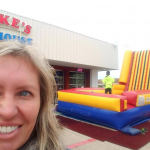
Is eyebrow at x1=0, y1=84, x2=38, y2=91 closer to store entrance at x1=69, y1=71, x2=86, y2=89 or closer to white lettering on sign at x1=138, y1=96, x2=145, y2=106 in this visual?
white lettering on sign at x1=138, y1=96, x2=145, y2=106

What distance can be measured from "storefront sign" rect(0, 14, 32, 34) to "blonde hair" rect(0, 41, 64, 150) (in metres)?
7.44

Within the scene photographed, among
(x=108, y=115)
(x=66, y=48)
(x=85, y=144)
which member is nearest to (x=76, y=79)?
(x=66, y=48)

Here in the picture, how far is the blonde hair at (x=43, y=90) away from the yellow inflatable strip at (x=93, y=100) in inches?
121

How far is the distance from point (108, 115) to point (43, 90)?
3377 mm

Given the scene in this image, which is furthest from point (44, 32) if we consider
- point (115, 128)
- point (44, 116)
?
point (44, 116)

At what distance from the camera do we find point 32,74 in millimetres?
798

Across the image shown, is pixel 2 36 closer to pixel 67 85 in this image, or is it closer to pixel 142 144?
pixel 67 85

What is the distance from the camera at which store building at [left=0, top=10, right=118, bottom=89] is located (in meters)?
7.52

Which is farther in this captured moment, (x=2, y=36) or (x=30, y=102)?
(x=2, y=36)

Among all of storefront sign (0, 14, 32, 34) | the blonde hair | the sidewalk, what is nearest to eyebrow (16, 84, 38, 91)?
the blonde hair

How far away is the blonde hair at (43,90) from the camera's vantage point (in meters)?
0.80

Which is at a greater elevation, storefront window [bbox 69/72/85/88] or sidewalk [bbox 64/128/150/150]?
storefront window [bbox 69/72/85/88]

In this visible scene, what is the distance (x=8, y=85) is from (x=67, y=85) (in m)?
11.3

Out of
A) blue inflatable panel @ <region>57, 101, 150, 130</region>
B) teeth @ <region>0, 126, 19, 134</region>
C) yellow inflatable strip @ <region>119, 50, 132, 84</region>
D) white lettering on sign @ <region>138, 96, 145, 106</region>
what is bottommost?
blue inflatable panel @ <region>57, 101, 150, 130</region>
